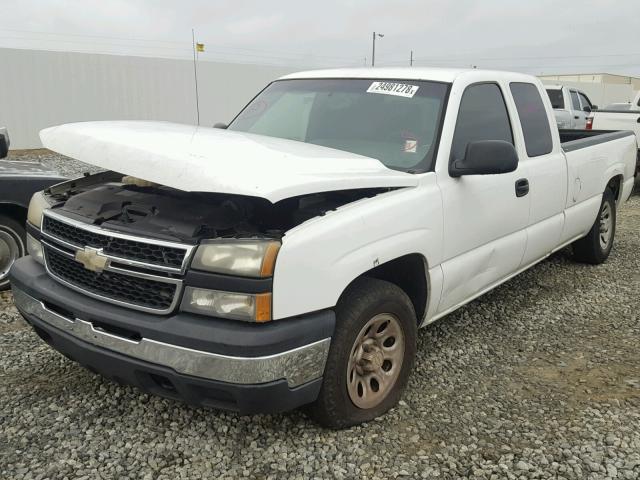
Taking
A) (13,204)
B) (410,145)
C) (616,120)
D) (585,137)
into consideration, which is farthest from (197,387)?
(616,120)

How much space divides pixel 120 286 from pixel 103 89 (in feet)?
55.3

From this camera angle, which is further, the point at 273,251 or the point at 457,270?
the point at 457,270

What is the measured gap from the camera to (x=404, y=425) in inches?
116

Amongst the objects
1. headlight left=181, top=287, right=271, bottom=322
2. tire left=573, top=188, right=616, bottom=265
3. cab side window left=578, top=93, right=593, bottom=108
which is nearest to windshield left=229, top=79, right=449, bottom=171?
headlight left=181, top=287, right=271, bottom=322

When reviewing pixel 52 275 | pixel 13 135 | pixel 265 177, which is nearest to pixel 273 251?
pixel 265 177

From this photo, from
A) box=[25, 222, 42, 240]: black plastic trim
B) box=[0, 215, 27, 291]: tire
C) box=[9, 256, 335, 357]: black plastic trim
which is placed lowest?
box=[0, 215, 27, 291]: tire

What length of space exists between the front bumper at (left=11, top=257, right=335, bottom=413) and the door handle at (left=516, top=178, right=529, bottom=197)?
2027mm

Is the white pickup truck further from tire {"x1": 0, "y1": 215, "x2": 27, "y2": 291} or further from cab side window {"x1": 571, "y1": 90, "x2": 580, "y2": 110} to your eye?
cab side window {"x1": 571, "y1": 90, "x2": 580, "y2": 110}

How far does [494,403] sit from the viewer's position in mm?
3197

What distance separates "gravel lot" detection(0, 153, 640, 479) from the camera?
2.61 metres

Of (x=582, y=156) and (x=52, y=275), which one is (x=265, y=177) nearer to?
(x=52, y=275)

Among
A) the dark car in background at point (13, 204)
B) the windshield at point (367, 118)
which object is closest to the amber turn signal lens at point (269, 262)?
the windshield at point (367, 118)

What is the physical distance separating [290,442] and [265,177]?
1312mm

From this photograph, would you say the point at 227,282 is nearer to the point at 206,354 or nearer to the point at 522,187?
the point at 206,354
